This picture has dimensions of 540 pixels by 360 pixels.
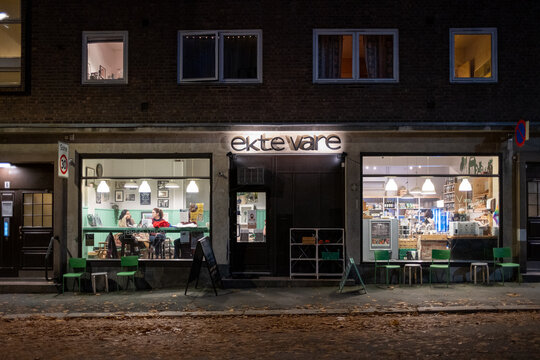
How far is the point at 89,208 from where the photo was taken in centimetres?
1384

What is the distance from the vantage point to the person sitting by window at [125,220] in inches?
545

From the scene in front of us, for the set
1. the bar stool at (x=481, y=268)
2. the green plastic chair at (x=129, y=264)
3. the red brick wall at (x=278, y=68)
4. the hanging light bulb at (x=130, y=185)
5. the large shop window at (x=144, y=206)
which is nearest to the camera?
the green plastic chair at (x=129, y=264)

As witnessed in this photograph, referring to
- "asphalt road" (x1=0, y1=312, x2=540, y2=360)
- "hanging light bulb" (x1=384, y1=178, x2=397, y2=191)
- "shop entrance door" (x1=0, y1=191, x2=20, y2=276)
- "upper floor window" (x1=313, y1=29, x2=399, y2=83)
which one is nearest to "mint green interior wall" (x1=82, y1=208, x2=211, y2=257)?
"shop entrance door" (x1=0, y1=191, x2=20, y2=276)

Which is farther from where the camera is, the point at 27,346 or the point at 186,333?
the point at 186,333

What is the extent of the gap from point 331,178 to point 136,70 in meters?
5.70

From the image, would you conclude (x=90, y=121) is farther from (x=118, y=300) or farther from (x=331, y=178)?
(x=331, y=178)

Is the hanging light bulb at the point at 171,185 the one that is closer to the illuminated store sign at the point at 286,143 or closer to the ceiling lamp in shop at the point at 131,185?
the ceiling lamp in shop at the point at 131,185

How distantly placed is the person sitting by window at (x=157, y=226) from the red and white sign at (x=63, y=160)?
7.83 ft

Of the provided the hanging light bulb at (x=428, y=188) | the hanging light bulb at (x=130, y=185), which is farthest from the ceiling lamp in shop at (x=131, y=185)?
the hanging light bulb at (x=428, y=188)

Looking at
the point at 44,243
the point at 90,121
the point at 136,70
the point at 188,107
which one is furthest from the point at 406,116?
the point at 44,243

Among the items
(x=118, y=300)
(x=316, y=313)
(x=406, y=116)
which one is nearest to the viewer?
(x=316, y=313)

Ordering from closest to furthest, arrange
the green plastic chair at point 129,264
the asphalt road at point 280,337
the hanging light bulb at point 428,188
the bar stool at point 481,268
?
the asphalt road at point 280,337 < the green plastic chair at point 129,264 < the bar stool at point 481,268 < the hanging light bulb at point 428,188

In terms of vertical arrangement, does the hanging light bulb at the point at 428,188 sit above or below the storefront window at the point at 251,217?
above

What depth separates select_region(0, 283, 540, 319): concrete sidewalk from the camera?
34.1ft
